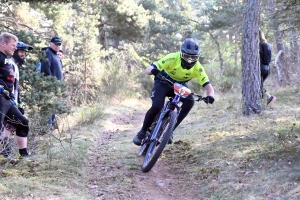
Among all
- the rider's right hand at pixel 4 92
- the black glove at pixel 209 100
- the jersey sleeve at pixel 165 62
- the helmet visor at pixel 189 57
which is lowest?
the black glove at pixel 209 100

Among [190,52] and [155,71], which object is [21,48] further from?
[190,52]

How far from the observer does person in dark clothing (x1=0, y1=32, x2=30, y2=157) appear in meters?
4.35

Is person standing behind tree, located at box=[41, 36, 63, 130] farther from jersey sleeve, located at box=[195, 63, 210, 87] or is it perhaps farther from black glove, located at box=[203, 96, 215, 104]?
black glove, located at box=[203, 96, 215, 104]

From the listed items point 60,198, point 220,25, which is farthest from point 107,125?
point 220,25

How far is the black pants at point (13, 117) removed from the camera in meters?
4.31

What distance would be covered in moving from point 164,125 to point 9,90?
90.3 inches

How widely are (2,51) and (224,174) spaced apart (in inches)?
135

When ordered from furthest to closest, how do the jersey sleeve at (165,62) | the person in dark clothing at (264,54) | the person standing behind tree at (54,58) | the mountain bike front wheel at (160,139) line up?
the person in dark clothing at (264,54) < the person standing behind tree at (54,58) < the jersey sleeve at (165,62) < the mountain bike front wheel at (160,139)

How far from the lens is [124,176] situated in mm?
4602

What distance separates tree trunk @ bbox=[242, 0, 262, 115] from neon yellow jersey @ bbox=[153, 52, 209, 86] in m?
2.67

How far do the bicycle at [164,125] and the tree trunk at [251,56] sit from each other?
123 inches

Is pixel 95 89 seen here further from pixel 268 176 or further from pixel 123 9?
pixel 268 176

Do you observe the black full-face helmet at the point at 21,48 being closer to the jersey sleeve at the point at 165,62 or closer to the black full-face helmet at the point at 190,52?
the jersey sleeve at the point at 165,62

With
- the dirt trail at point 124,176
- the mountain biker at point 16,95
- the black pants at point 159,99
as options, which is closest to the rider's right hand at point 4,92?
the mountain biker at point 16,95
